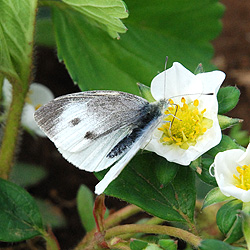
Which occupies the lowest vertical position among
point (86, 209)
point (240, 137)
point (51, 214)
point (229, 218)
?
point (51, 214)

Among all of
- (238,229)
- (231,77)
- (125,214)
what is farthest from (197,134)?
(231,77)

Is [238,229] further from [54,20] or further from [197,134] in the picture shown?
[54,20]

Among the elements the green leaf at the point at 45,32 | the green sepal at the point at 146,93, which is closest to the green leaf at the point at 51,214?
the green leaf at the point at 45,32

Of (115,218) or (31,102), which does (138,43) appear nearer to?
(31,102)

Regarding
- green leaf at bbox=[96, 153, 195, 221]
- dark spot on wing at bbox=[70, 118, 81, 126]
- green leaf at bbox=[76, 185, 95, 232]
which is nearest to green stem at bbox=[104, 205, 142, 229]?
green leaf at bbox=[76, 185, 95, 232]

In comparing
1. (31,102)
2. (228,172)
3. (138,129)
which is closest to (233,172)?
(228,172)

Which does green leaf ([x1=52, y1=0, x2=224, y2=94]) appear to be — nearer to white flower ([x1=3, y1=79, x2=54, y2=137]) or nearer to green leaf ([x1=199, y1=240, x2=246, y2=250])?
white flower ([x1=3, y1=79, x2=54, y2=137])
